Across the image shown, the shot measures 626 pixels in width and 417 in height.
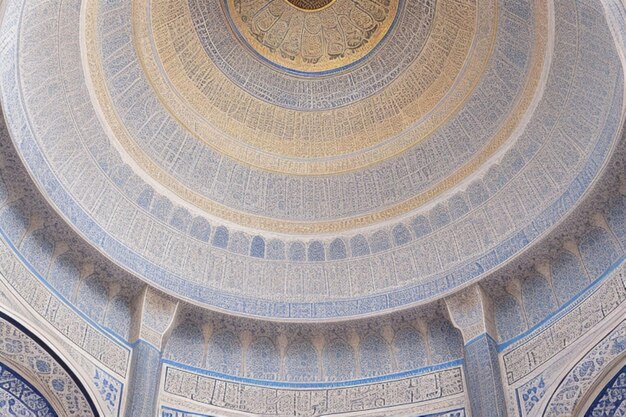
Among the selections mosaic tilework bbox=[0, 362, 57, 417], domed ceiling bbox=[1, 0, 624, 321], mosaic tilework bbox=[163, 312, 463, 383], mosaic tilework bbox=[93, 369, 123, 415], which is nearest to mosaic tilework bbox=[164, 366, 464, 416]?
mosaic tilework bbox=[163, 312, 463, 383]

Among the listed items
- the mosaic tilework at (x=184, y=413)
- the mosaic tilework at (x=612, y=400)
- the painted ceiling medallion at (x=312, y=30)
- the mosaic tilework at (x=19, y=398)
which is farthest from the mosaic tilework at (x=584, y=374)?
the painted ceiling medallion at (x=312, y=30)

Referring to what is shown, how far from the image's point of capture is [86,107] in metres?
9.25

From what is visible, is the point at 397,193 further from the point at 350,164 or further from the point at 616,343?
the point at 616,343

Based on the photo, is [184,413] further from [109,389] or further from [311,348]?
[311,348]

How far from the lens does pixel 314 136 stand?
11.3 meters

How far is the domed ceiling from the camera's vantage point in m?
8.80

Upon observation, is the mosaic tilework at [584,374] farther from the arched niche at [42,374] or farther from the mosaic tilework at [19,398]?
the mosaic tilework at [19,398]

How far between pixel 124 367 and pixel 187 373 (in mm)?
842

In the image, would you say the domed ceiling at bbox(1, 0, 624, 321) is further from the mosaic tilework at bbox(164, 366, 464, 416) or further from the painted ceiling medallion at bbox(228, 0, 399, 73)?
the mosaic tilework at bbox(164, 366, 464, 416)

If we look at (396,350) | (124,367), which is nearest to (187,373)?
(124,367)

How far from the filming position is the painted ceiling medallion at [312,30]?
1144cm

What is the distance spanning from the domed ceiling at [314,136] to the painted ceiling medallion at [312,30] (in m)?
0.03

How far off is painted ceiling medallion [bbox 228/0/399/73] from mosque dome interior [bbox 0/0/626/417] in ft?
0.12

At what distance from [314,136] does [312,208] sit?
1155 mm
